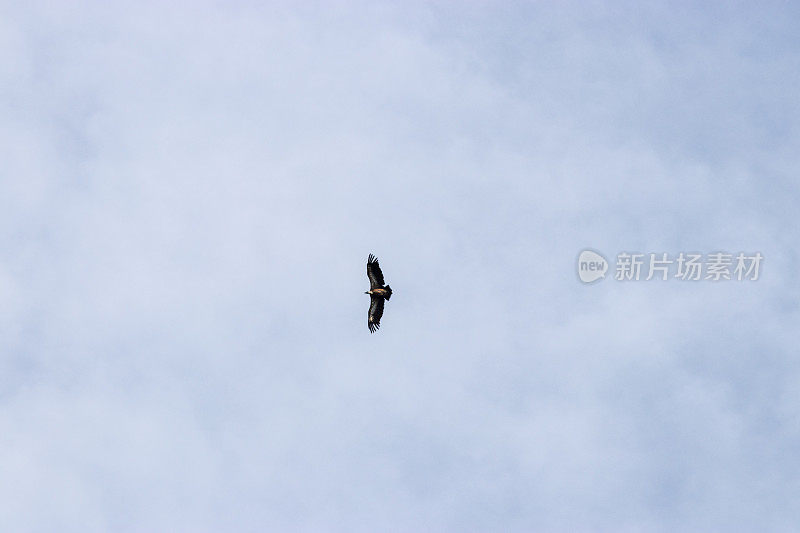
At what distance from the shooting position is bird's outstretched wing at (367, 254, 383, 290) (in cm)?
10156

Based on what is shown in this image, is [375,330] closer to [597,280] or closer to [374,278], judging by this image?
[374,278]

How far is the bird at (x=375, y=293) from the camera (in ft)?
334

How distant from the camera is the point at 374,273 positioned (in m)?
102

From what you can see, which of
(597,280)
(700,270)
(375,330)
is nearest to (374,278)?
(375,330)

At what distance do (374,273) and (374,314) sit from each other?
537 cm

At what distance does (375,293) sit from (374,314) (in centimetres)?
306

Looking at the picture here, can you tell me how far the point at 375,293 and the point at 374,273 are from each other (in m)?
2.38

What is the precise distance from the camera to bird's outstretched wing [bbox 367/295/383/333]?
103969mm

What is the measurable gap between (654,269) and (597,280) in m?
6.02

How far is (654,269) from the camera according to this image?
317 feet

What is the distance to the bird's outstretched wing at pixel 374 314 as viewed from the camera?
4093 inches

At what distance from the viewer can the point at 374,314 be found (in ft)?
343

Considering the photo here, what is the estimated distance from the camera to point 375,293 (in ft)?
337

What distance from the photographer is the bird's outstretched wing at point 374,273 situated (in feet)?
333
